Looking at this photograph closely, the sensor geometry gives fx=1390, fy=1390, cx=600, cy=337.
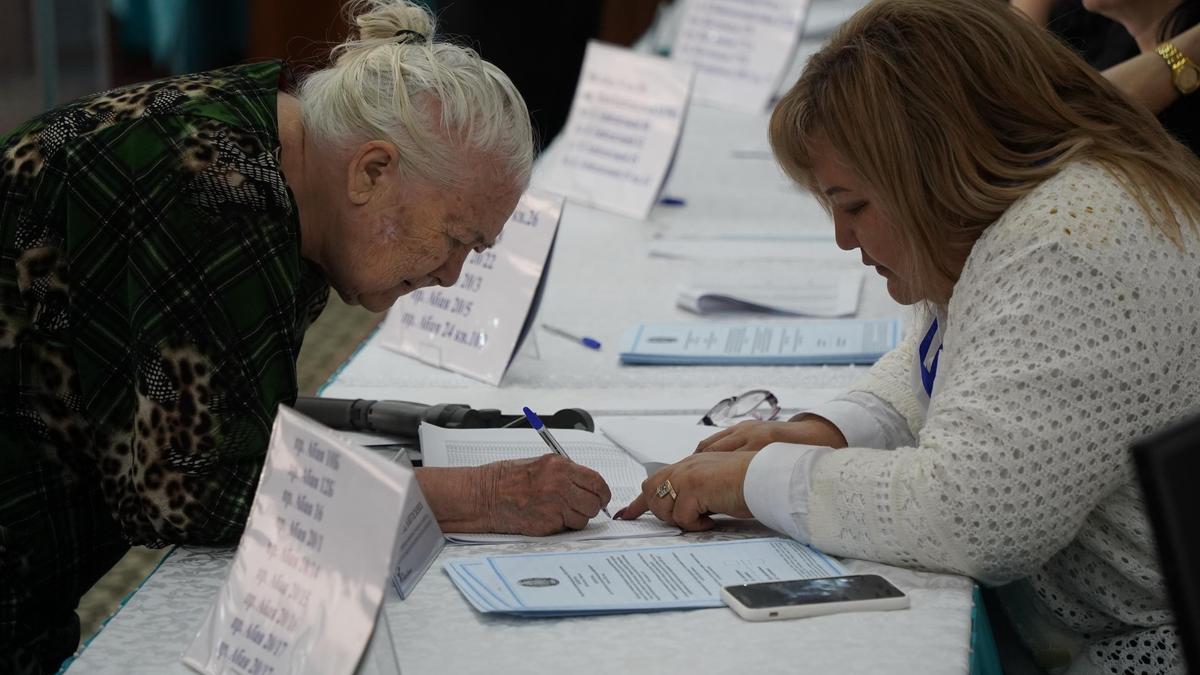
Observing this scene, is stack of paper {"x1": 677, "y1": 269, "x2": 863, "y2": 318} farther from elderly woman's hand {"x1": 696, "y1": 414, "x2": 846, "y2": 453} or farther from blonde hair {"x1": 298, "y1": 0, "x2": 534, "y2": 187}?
blonde hair {"x1": 298, "y1": 0, "x2": 534, "y2": 187}

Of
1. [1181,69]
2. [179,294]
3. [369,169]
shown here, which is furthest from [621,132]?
[179,294]

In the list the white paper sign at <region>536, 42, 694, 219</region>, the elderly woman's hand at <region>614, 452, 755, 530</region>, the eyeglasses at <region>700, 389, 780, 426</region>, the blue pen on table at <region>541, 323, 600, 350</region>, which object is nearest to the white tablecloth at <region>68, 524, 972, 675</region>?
the elderly woman's hand at <region>614, 452, 755, 530</region>

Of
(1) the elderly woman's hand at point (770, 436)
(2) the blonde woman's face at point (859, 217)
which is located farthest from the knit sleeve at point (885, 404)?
(2) the blonde woman's face at point (859, 217)

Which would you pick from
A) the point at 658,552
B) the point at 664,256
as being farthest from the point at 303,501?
the point at 664,256

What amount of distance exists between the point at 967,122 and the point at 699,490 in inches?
19.8

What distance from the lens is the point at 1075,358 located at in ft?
4.42

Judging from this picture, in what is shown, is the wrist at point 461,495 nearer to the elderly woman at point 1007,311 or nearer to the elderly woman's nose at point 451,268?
the elderly woman at point 1007,311

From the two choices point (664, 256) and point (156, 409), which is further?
point (664, 256)

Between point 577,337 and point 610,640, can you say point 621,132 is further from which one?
point 610,640

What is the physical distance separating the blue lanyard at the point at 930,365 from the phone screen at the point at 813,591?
407mm

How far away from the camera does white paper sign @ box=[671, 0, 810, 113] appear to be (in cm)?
433

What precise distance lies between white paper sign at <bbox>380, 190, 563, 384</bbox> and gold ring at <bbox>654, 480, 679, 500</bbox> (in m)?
0.65

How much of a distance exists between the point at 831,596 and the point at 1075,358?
0.33 m

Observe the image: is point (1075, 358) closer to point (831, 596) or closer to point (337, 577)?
point (831, 596)
